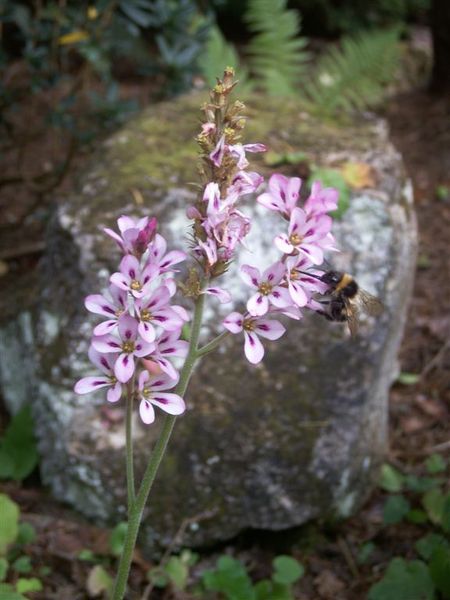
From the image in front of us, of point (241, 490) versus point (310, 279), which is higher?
point (310, 279)

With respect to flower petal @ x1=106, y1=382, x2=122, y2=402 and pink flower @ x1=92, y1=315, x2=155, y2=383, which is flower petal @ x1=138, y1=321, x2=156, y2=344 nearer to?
pink flower @ x1=92, y1=315, x2=155, y2=383

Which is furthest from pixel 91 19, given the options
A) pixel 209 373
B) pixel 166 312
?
pixel 166 312

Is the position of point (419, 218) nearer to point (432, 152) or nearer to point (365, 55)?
point (432, 152)

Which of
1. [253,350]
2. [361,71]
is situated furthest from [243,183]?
[361,71]

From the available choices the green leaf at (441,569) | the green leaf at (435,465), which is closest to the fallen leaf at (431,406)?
the green leaf at (435,465)

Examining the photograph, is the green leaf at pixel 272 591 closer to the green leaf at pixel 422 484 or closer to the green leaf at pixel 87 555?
the green leaf at pixel 87 555

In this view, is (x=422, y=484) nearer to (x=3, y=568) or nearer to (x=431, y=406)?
(x=431, y=406)
